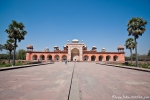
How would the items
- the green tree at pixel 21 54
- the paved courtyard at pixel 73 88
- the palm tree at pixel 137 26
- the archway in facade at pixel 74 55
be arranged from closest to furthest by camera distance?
1. the paved courtyard at pixel 73 88
2. the palm tree at pixel 137 26
3. the archway in facade at pixel 74 55
4. the green tree at pixel 21 54

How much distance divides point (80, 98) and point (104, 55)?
Result: 4248cm

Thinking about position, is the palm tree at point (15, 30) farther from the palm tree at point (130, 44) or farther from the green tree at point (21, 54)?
the green tree at point (21, 54)

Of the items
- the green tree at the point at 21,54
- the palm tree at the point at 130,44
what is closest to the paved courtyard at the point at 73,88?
the palm tree at the point at 130,44

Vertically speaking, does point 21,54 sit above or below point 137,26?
below

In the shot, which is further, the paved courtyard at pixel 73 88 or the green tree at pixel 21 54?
the green tree at pixel 21 54

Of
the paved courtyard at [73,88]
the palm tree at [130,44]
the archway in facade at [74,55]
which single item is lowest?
the paved courtyard at [73,88]

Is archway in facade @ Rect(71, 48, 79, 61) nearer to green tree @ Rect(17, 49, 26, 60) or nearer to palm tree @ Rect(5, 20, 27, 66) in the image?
palm tree @ Rect(5, 20, 27, 66)

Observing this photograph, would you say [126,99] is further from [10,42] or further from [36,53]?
[36,53]

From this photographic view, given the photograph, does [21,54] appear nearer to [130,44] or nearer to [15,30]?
[15,30]

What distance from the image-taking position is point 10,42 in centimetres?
3067

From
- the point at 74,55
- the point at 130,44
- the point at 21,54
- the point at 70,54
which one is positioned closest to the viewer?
the point at 130,44

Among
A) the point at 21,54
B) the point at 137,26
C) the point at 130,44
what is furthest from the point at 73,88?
the point at 21,54

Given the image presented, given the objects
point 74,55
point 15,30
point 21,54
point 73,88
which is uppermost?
point 15,30

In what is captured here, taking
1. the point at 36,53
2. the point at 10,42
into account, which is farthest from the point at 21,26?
the point at 36,53
